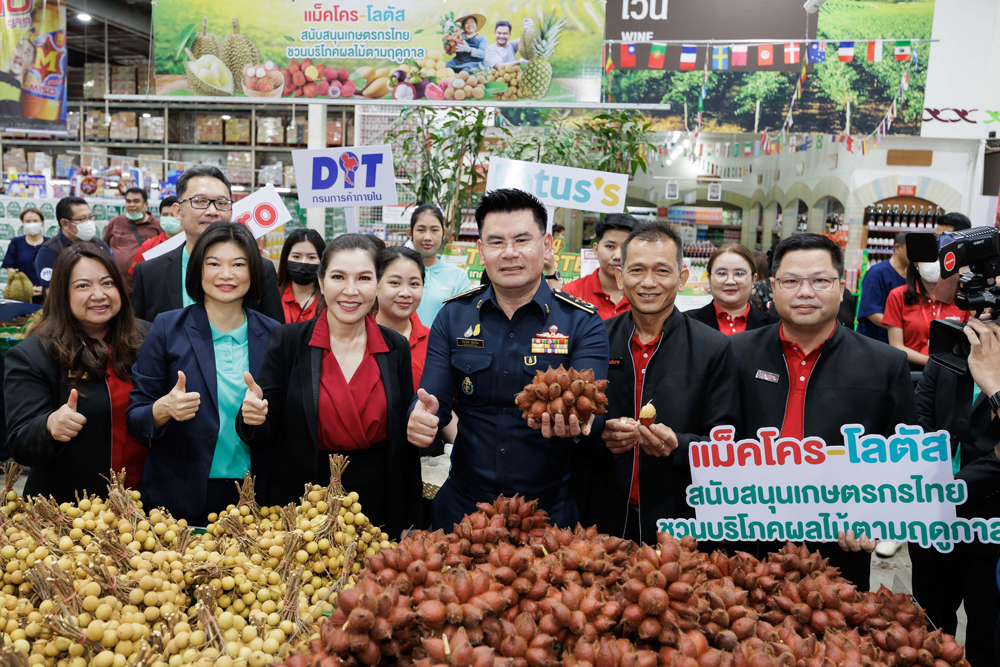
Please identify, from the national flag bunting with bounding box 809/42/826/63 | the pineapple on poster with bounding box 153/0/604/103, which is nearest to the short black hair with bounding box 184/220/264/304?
the pineapple on poster with bounding box 153/0/604/103

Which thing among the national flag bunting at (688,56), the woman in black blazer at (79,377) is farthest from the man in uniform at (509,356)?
the national flag bunting at (688,56)

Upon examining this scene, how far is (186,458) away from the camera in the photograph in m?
2.19

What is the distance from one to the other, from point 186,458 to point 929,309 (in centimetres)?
399

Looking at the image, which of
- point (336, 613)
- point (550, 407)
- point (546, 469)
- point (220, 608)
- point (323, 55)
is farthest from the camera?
point (323, 55)

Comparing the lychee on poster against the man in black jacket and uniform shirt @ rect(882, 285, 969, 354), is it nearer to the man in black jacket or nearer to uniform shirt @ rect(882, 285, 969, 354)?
the man in black jacket

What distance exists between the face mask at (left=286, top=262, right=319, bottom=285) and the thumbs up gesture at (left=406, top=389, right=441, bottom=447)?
213cm

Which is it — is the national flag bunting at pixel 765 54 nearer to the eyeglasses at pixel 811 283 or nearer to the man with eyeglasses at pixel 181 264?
the eyeglasses at pixel 811 283

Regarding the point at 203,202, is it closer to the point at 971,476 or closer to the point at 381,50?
the point at 971,476

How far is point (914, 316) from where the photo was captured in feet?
13.5

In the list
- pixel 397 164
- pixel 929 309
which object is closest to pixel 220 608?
pixel 929 309

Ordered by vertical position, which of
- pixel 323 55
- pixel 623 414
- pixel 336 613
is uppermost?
pixel 323 55

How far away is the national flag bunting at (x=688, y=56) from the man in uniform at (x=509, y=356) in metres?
5.45

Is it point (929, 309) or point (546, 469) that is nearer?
point (546, 469)

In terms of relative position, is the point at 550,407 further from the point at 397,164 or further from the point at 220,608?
the point at 397,164
